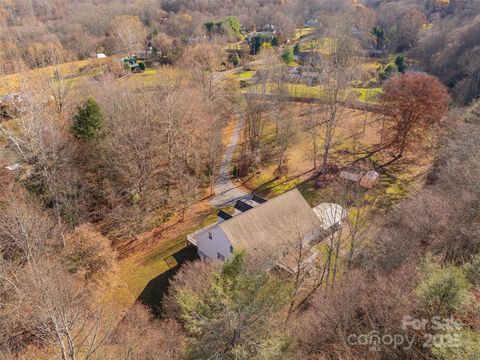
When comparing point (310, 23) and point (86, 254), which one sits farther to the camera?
point (310, 23)

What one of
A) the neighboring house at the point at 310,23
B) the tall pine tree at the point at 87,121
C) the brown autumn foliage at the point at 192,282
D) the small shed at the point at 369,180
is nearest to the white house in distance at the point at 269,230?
the brown autumn foliage at the point at 192,282

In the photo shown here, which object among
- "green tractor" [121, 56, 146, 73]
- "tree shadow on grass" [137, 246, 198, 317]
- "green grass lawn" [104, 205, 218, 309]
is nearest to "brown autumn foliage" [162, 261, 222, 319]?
"tree shadow on grass" [137, 246, 198, 317]

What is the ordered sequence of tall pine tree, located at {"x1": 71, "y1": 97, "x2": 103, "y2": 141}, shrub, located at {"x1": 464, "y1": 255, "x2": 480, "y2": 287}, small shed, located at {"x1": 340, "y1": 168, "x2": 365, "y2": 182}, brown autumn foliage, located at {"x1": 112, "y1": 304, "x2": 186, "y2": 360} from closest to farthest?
shrub, located at {"x1": 464, "y1": 255, "x2": 480, "y2": 287} < brown autumn foliage, located at {"x1": 112, "y1": 304, "x2": 186, "y2": 360} < tall pine tree, located at {"x1": 71, "y1": 97, "x2": 103, "y2": 141} < small shed, located at {"x1": 340, "y1": 168, "x2": 365, "y2": 182}

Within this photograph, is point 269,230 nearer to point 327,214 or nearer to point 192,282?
point 327,214

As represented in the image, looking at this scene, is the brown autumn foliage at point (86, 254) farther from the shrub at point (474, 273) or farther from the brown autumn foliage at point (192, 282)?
the shrub at point (474, 273)

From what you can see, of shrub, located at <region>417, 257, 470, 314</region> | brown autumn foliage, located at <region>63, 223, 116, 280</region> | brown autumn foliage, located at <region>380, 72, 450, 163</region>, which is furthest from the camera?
brown autumn foliage, located at <region>380, 72, 450, 163</region>

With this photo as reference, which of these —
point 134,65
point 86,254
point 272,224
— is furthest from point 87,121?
point 134,65

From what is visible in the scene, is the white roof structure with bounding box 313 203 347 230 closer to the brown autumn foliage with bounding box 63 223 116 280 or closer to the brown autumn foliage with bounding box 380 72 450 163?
the brown autumn foliage with bounding box 63 223 116 280

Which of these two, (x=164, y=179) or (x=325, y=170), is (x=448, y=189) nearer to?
(x=325, y=170)
